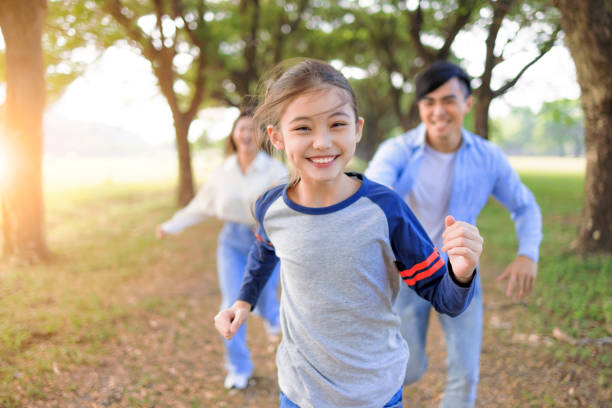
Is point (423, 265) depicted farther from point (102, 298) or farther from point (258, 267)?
point (102, 298)

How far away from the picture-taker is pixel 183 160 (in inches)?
549

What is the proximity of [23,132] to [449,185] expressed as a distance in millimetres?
6899

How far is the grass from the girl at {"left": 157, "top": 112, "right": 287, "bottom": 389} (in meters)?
0.98

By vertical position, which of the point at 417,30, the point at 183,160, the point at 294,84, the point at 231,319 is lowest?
the point at 231,319

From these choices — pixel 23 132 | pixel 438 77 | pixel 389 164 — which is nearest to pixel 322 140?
pixel 389 164

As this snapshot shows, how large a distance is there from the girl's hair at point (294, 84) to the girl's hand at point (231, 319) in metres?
0.87

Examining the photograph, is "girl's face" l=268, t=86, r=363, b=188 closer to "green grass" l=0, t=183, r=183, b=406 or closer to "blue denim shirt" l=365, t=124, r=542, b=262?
"blue denim shirt" l=365, t=124, r=542, b=262

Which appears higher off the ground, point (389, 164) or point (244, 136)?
point (244, 136)

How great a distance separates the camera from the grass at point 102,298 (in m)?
4.53

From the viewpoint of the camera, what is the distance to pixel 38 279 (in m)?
6.84

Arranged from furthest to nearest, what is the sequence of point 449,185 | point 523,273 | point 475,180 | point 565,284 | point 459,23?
point 459,23, point 565,284, point 449,185, point 475,180, point 523,273

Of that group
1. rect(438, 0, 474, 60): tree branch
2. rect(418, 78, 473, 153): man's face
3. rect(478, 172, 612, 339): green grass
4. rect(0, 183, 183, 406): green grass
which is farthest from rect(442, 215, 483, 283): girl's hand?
rect(438, 0, 474, 60): tree branch

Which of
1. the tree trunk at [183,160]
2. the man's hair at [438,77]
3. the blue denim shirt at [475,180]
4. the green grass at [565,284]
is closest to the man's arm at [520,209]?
the blue denim shirt at [475,180]

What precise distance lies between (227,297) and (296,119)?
9.21ft
